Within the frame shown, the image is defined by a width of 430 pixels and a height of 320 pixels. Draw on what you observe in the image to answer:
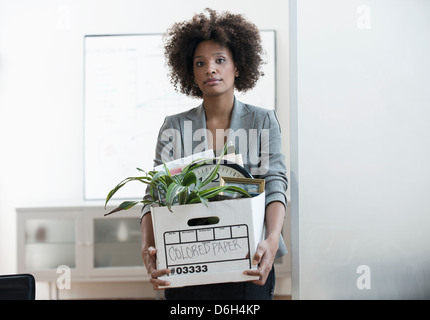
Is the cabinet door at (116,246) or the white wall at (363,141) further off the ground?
the white wall at (363,141)

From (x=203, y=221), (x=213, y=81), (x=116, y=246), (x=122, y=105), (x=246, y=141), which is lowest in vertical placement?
(x=116, y=246)

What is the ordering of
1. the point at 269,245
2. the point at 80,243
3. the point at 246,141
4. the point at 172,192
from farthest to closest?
the point at 80,243
the point at 246,141
the point at 269,245
the point at 172,192

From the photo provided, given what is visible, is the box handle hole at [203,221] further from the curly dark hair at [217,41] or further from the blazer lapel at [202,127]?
the curly dark hair at [217,41]

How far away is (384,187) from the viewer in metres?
1.28

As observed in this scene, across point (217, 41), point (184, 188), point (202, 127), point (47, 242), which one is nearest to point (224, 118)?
point (202, 127)

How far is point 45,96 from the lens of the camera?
2.64 m

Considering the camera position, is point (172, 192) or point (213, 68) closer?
point (172, 192)

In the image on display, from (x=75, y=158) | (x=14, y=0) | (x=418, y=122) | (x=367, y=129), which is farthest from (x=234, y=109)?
(x=14, y=0)

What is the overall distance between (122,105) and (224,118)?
155cm

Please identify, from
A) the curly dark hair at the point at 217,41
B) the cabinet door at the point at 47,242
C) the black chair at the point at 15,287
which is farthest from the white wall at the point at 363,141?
the cabinet door at the point at 47,242

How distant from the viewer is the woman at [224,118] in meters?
1.06

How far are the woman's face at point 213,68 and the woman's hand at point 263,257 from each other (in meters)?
0.41

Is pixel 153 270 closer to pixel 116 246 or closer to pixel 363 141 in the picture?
pixel 363 141
